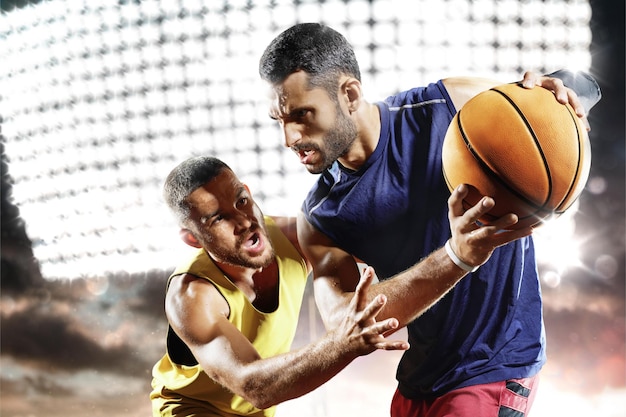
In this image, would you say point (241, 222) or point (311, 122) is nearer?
point (311, 122)

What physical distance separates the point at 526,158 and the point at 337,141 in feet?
1.45

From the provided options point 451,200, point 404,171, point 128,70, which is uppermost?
point 128,70

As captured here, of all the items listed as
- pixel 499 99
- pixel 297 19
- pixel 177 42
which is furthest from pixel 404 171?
pixel 177 42

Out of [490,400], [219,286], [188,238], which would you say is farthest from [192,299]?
[490,400]

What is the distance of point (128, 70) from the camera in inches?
88.7

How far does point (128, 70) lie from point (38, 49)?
392 millimetres

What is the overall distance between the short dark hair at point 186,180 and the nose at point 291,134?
0.96 ft

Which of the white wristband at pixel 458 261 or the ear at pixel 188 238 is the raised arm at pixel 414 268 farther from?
the ear at pixel 188 238

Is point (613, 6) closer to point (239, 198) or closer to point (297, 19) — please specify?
point (297, 19)

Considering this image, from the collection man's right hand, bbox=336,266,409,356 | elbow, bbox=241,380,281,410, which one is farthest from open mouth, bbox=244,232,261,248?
man's right hand, bbox=336,266,409,356

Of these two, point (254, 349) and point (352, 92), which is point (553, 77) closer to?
point (352, 92)

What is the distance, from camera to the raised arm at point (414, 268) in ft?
3.48

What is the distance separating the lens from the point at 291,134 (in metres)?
1.38

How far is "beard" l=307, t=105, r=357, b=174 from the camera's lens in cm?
140
